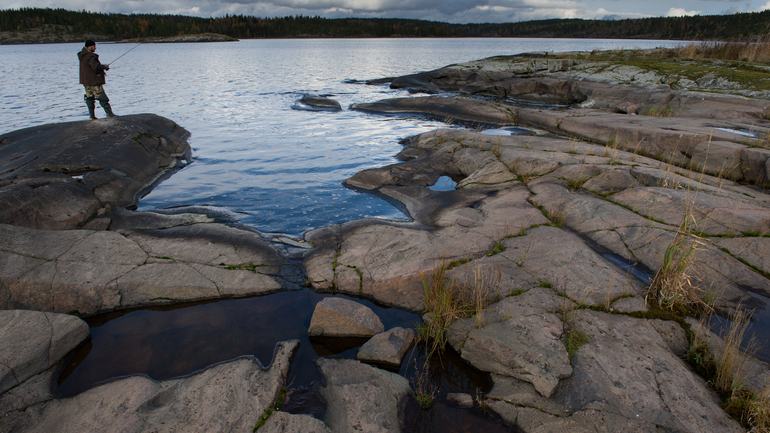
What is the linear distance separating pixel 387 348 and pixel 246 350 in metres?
1.45

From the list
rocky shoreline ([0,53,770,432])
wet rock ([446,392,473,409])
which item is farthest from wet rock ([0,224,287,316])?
wet rock ([446,392,473,409])

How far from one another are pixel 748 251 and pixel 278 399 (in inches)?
230

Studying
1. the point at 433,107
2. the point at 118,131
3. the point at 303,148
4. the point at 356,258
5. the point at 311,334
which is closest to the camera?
the point at 311,334

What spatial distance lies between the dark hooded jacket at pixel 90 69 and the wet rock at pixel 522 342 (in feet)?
41.0

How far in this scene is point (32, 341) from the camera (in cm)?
359

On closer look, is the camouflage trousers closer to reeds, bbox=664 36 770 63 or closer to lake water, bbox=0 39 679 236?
lake water, bbox=0 39 679 236

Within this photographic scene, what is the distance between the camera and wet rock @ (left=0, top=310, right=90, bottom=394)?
3.33 meters

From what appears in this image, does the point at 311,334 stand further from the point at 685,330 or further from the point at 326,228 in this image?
the point at 685,330

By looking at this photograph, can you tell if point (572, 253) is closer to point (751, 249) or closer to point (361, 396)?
point (751, 249)

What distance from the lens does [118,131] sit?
32.9ft

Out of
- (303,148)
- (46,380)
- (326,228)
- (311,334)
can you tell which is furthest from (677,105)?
(46,380)

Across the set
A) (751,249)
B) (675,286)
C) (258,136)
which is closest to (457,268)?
(675,286)

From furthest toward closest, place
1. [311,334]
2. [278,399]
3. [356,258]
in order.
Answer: [356,258]
[311,334]
[278,399]

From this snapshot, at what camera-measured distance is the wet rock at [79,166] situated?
6059mm
